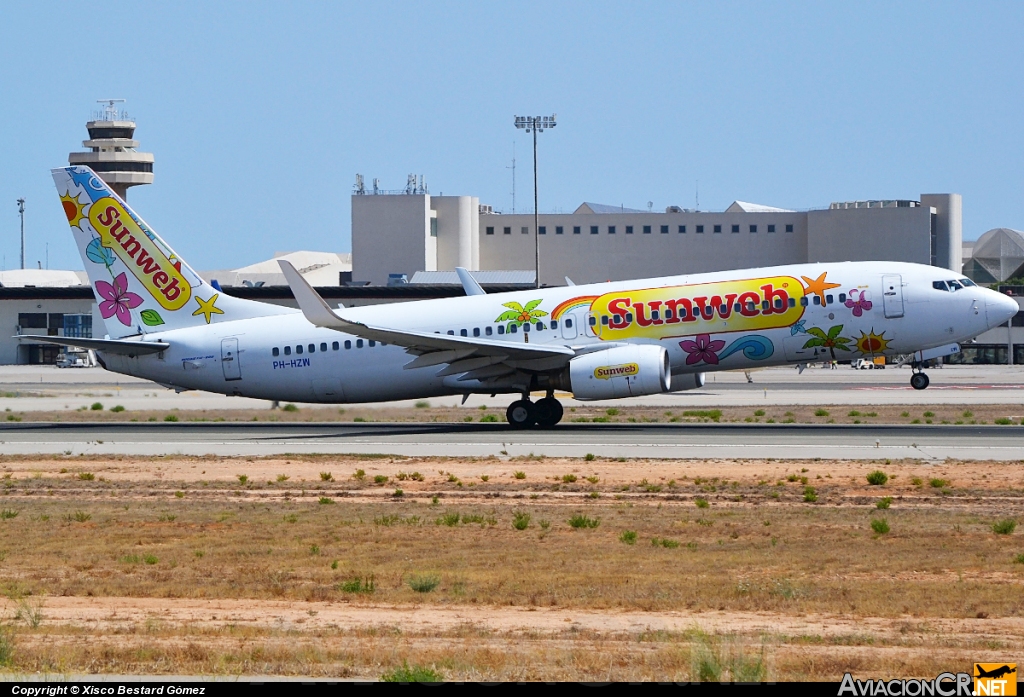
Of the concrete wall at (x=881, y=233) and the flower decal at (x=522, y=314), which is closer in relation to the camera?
the flower decal at (x=522, y=314)

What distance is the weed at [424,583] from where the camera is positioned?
14.7 m

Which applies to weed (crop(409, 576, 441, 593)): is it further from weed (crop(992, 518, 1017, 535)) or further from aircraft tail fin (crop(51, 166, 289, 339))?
aircraft tail fin (crop(51, 166, 289, 339))

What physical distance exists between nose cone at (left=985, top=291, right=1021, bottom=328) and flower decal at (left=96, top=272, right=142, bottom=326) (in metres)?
25.2

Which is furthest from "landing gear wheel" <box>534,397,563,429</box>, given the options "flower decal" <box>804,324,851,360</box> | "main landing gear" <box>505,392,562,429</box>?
"flower decal" <box>804,324,851,360</box>

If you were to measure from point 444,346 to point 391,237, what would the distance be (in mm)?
96274

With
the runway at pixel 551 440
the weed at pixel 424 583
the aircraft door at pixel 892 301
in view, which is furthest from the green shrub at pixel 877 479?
the weed at pixel 424 583

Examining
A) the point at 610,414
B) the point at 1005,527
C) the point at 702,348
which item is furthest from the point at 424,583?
the point at 610,414

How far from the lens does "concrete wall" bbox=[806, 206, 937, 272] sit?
4872 inches

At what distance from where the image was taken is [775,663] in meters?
10.7

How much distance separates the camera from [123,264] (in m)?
38.1

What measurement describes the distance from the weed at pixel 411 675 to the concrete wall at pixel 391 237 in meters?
119

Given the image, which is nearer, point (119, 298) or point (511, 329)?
point (511, 329)

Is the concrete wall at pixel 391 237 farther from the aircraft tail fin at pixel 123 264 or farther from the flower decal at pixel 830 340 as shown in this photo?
the flower decal at pixel 830 340

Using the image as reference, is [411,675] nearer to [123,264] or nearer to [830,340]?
[830,340]
